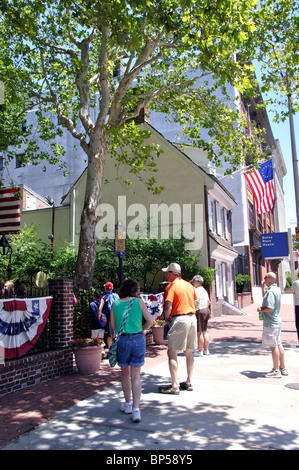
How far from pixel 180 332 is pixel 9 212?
58.0ft

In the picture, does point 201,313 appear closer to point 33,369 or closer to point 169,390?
point 169,390

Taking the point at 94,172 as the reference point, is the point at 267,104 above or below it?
above

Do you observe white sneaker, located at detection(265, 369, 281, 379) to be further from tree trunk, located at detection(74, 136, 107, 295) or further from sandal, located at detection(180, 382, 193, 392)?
tree trunk, located at detection(74, 136, 107, 295)

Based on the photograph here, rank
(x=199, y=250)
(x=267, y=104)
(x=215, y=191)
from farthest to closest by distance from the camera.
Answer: (x=215, y=191) → (x=199, y=250) → (x=267, y=104)

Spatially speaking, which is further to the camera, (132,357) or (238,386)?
(238,386)

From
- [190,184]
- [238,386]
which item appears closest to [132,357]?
[238,386]

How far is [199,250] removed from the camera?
1705 cm

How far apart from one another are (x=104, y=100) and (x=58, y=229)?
33.5ft

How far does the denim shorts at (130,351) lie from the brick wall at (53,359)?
2.23 meters

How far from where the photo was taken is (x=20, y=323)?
627 centimetres

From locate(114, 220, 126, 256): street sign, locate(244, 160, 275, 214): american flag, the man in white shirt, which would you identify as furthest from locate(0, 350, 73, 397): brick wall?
locate(244, 160, 275, 214): american flag

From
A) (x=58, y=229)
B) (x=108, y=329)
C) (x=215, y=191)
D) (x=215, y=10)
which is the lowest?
(x=108, y=329)

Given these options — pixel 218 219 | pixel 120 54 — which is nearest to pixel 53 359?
pixel 120 54
